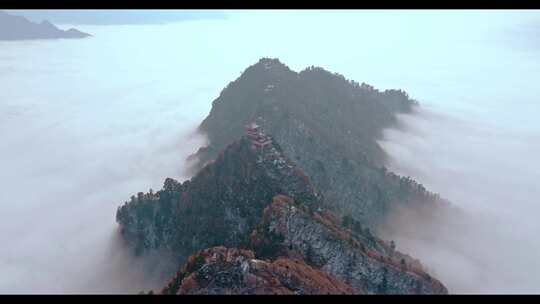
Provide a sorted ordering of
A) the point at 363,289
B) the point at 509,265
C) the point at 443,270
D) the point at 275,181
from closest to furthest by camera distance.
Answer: the point at 363,289, the point at 275,181, the point at 443,270, the point at 509,265

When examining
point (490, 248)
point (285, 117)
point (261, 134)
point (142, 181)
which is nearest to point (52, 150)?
point (142, 181)

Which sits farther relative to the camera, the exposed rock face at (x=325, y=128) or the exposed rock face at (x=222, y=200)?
the exposed rock face at (x=325, y=128)

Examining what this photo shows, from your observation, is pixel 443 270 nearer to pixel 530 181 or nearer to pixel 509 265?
pixel 509 265

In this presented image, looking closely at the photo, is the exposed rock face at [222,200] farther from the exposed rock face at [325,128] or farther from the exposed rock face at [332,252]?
the exposed rock face at [325,128]

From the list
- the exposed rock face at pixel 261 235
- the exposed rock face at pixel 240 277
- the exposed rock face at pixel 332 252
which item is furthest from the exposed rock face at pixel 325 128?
the exposed rock face at pixel 240 277

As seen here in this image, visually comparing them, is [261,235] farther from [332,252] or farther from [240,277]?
[240,277]

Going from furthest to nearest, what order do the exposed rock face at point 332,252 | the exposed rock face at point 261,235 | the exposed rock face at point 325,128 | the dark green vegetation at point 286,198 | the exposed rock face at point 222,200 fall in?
the exposed rock face at point 325,128 < the exposed rock face at point 222,200 < the dark green vegetation at point 286,198 < the exposed rock face at point 332,252 < the exposed rock face at point 261,235
